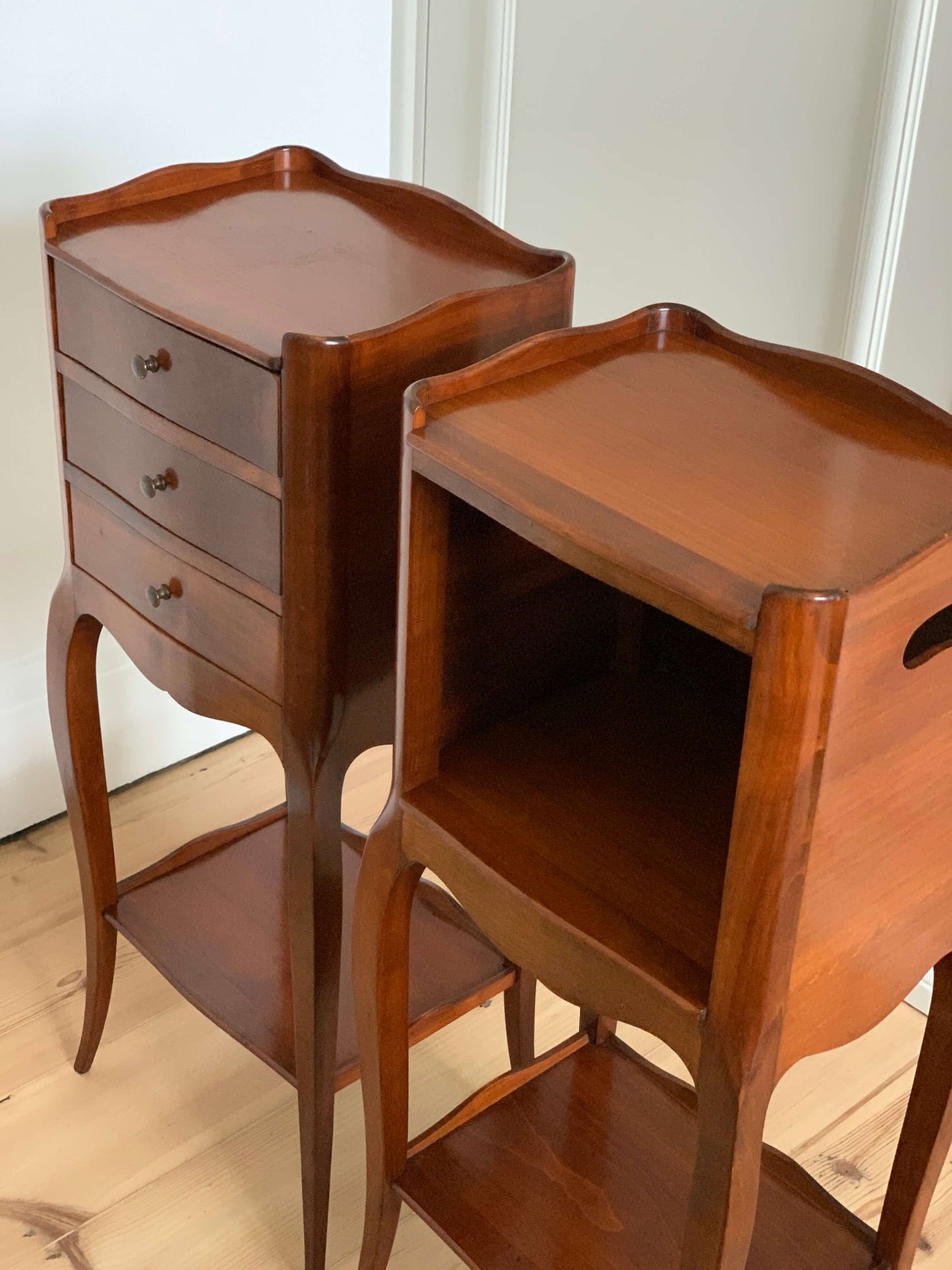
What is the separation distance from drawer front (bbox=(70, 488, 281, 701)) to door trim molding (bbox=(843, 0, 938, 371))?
750 mm

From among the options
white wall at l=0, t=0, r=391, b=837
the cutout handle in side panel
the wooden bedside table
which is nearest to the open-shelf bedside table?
the cutout handle in side panel

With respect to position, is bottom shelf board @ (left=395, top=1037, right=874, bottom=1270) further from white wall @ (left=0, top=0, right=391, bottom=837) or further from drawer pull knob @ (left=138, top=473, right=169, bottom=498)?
white wall @ (left=0, top=0, right=391, bottom=837)

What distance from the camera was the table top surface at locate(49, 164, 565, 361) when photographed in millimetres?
1062

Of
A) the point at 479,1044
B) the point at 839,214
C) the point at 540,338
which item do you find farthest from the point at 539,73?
the point at 479,1044

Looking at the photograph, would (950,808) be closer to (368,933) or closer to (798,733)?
(798,733)

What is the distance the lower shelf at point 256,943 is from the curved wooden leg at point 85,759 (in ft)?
0.12

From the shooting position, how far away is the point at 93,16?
1.61 m

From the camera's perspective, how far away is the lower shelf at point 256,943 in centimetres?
133

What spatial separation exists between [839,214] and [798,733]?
3.03 feet

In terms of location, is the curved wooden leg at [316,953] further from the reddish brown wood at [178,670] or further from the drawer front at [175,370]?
the drawer front at [175,370]

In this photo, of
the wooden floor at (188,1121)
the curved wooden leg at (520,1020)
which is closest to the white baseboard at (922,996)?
the wooden floor at (188,1121)

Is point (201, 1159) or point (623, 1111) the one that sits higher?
point (623, 1111)

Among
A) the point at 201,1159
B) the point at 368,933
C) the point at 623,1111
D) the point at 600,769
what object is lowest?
the point at 201,1159

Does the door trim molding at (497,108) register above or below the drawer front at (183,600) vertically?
above
